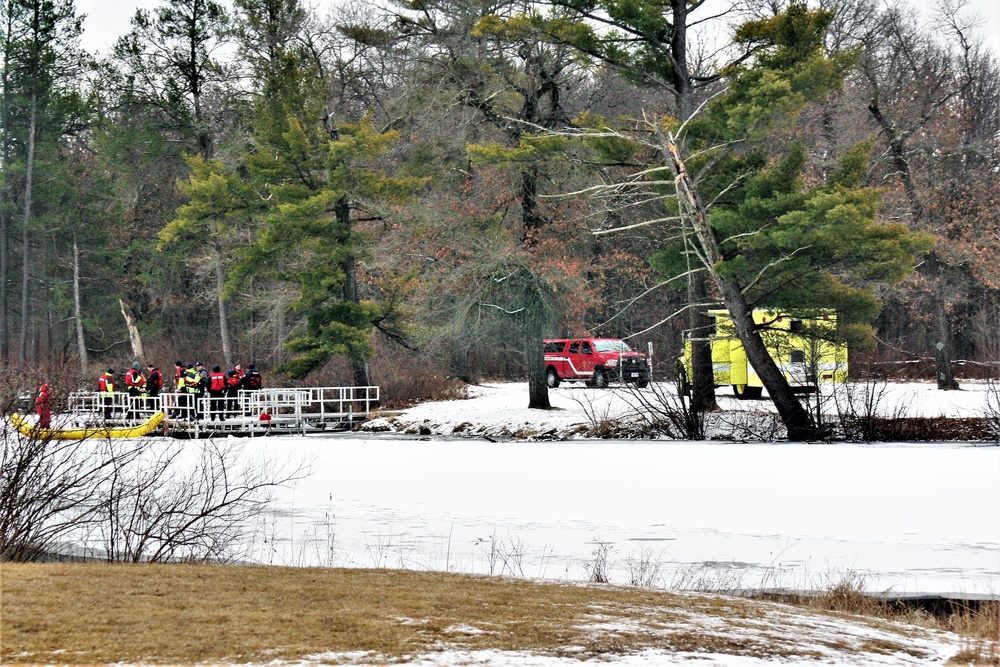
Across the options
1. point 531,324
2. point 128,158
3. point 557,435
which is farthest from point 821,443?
point 128,158

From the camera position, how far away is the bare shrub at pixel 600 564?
11582 millimetres

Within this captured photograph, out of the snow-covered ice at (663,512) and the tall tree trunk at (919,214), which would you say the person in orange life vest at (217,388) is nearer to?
the snow-covered ice at (663,512)

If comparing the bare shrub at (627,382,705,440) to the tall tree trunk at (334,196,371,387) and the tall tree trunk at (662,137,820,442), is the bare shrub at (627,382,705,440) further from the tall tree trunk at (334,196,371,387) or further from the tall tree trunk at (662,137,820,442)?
the tall tree trunk at (334,196,371,387)

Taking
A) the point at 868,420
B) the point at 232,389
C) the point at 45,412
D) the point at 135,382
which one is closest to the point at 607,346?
the point at 232,389

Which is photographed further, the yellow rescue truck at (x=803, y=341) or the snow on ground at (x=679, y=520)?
the yellow rescue truck at (x=803, y=341)

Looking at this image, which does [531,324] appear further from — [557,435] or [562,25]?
[562,25]

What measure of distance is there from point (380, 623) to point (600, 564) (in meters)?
5.18

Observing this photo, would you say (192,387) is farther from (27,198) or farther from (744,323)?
(27,198)

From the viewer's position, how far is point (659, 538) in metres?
14.8

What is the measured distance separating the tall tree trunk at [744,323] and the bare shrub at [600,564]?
11900 millimetres

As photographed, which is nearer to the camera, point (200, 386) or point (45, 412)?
point (45, 412)

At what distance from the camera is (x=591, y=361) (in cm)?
4066

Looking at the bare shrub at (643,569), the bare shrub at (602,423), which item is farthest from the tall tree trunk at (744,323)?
the bare shrub at (643,569)

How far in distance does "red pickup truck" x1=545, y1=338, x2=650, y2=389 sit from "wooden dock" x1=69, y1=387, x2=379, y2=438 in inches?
337
